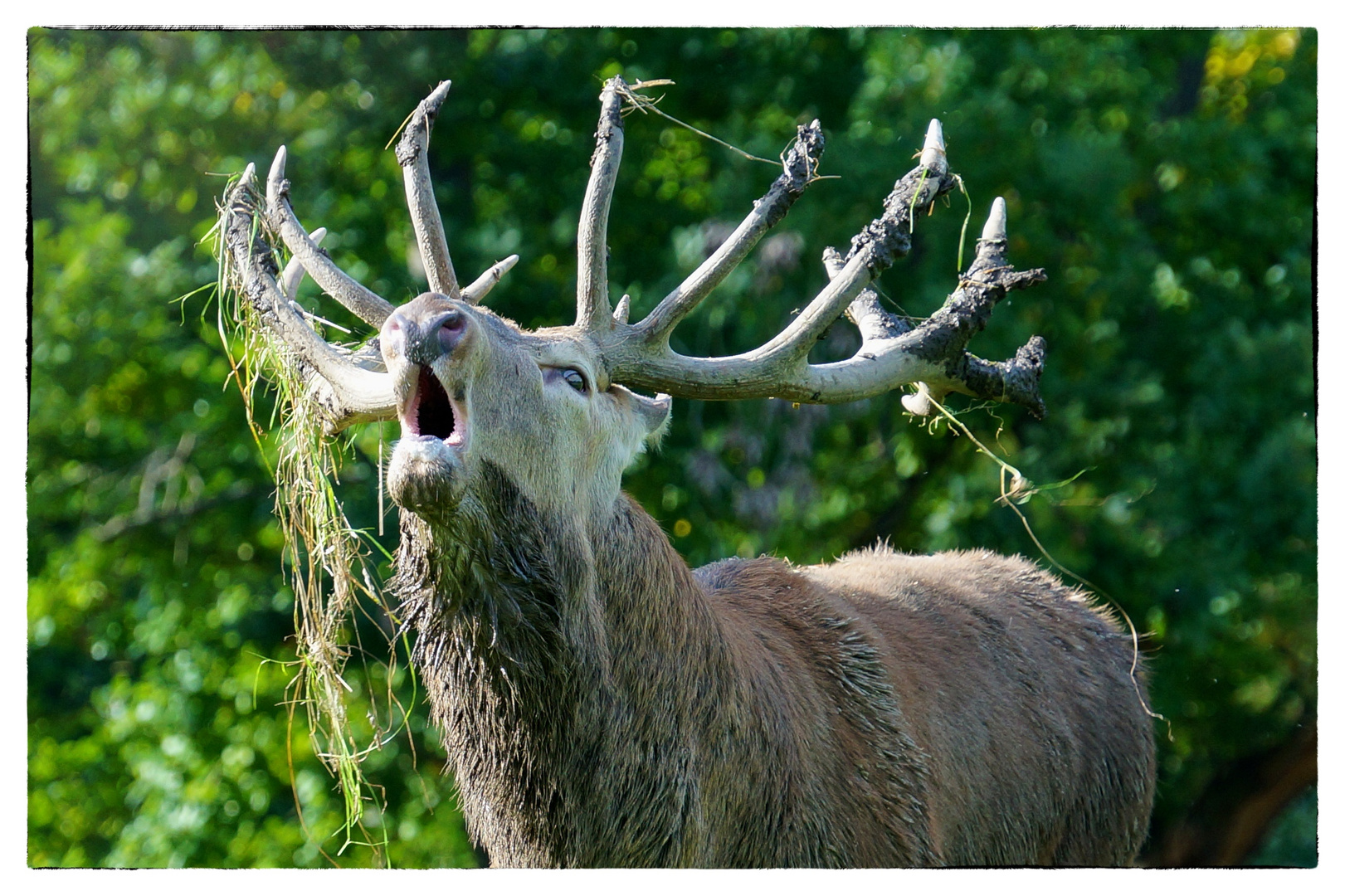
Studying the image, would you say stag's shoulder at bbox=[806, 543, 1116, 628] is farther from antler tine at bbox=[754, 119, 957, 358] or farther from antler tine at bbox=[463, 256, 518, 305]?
antler tine at bbox=[463, 256, 518, 305]

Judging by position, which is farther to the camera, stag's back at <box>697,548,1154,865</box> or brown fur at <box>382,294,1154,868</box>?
stag's back at <box>697,548,1154,865</box>

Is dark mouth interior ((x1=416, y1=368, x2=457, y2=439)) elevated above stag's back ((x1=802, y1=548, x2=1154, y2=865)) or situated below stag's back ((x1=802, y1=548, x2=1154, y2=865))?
above

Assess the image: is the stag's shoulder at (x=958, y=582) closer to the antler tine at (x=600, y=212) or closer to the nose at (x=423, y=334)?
the antler tine at (x=600, y=212)

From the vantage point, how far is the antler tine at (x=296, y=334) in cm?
315

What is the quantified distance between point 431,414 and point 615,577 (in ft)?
2.20

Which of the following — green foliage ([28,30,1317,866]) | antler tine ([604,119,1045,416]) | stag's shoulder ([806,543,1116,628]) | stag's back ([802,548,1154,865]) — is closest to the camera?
antler tine ([604,119,1045,416])

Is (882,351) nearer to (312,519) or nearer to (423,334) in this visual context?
(423,334)

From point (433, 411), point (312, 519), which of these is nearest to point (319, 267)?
point (433, 411)

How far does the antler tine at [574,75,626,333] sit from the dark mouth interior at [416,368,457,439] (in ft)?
1.64

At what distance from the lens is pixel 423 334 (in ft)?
8.69

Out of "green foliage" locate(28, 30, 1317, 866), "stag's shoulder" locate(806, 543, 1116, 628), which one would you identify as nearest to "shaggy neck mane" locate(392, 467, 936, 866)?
"stag's shoulder" locate(806, 543, 1116, 628)

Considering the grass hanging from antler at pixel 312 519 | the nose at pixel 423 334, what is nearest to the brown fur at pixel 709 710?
the nose at pixel 423 334

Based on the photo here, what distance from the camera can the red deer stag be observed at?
114 inches
